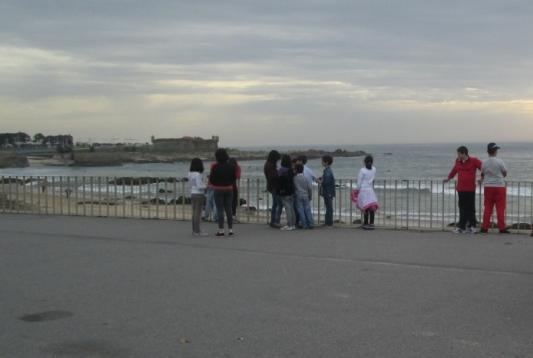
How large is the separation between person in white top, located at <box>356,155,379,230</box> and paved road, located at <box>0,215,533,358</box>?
1.30 meters

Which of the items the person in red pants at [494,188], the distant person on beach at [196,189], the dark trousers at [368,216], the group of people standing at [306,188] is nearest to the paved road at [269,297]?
the person in red pants at [494,188]

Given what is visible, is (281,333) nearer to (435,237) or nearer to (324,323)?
(324,323)

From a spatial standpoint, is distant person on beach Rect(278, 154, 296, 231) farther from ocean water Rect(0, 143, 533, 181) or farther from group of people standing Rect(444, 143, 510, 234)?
ocean water Rect(0, 143, 533, 181)

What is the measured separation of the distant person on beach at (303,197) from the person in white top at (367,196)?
1.06m

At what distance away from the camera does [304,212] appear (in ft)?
44.3

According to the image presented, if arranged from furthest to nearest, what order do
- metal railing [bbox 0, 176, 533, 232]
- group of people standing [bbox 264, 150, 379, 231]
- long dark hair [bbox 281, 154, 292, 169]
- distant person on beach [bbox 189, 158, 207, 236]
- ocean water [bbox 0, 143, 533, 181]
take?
1. ocean water [bbox 0, 143, 533, 181]
2. metal railing [bbox 0, 176, 533, 232]
3. long dark hair [bbox 281, 154, 292, 169]
4. group of people standing [bbox 264, 150, 379, 231]
5. distant person on beach [bbox 189, 158, 207, 236]

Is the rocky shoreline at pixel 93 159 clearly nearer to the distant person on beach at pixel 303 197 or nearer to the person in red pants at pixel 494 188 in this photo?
the distant person on beach at pixel 303 197

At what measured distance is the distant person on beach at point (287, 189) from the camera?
13.4 metres

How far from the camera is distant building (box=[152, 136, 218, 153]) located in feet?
516

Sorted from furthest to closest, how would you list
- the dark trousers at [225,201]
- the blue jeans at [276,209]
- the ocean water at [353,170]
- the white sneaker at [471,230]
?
the ocean water at [353,170] < the blue jeans at [276,209] < the dark trousers at [225,201] < the white sneaker at [471,230]

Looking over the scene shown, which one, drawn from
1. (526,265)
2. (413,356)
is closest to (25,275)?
(413,356)

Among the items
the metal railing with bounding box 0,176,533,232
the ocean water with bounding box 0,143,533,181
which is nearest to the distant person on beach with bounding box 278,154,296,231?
the metal railing with bounding box 0,176,533,232

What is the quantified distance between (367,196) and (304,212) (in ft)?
4.51

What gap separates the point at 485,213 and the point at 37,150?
15804 cm
